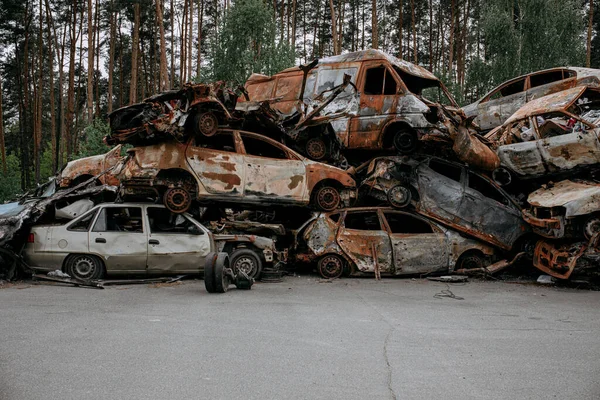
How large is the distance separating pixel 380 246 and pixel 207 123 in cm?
431

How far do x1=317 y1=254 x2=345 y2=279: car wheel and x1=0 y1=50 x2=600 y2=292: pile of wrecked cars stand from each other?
0.02 meters

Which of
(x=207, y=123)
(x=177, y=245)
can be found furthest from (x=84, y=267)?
(x=207, y=123)

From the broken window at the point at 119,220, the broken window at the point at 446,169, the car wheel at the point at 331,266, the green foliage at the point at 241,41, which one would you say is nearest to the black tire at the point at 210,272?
the broken window at the point at 119,220

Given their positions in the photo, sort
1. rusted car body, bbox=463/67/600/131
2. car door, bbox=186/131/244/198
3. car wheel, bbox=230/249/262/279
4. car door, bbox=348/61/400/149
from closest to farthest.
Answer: car wheel, bbox=230/249/262/279
car door, bbox=186/131/244/198
car door, bbox=348/61/400/149
rusted car body, bbox=463/67/600/131

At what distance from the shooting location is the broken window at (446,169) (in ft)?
37.3

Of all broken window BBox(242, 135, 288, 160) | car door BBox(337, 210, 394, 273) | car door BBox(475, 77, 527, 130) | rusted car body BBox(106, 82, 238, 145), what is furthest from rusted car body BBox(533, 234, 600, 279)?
rusted car body BBox(106, 82, 238, 145)

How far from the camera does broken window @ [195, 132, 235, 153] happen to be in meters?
10.2

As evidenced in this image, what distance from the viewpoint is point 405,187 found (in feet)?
36.2

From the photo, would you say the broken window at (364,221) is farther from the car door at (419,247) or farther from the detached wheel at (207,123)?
the detached wheel at (207,123)

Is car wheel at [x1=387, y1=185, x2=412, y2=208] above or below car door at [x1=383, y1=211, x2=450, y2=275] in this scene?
above

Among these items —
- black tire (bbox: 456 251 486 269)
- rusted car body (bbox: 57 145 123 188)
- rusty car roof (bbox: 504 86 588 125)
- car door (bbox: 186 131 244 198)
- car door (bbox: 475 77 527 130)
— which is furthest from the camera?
car door (bbox: 475 77 527 130)

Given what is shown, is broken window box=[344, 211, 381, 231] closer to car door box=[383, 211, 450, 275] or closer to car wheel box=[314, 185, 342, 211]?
car door box=[383, 211, 450, 275]

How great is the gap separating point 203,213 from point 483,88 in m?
22.4

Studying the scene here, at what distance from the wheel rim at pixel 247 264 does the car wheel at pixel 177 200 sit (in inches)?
57.5
